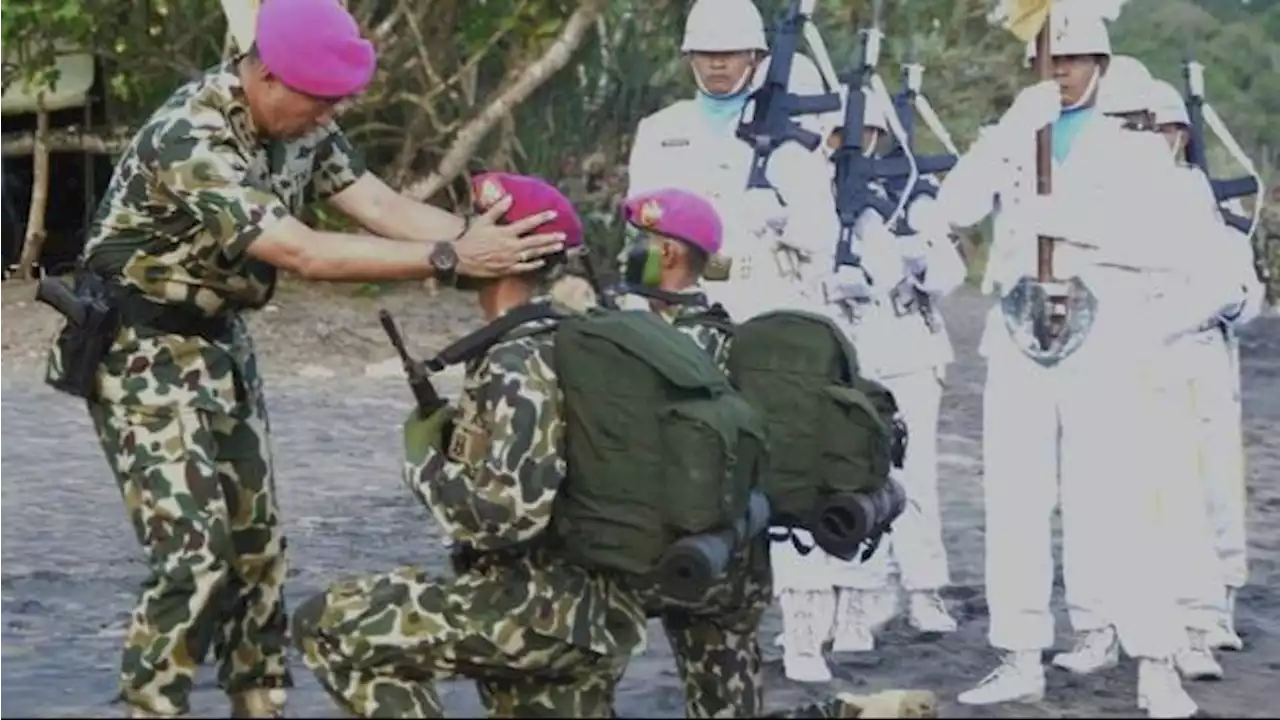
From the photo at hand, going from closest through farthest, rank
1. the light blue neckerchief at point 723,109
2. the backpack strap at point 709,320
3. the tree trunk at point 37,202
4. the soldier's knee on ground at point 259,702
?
the soldier's knee on ground at point 259,702 → the backpack strap at point 709,320 → the light blue neckerchief at point 723,109 → the tree trunk at point 37,202

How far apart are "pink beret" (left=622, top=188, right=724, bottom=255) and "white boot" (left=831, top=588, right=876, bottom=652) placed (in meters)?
1.97

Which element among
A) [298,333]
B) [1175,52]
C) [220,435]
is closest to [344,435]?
[298,333]

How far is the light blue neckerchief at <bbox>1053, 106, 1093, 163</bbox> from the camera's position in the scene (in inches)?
295

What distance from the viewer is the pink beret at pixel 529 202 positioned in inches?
207

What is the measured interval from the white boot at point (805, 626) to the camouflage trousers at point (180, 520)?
222cm

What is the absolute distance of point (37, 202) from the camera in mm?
20750

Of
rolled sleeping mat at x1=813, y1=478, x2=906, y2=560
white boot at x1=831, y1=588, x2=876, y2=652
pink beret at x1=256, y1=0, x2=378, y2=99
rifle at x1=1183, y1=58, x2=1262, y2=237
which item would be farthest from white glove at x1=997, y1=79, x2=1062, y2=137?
pink beret at x1=256, y1=0, x2=378, y2=99

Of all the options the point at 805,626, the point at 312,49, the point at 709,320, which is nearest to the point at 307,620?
the point at 312,49

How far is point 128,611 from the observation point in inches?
348

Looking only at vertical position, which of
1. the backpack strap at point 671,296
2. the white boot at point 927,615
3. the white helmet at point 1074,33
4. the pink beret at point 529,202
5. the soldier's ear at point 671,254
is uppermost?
the white helmet at point 1074,33

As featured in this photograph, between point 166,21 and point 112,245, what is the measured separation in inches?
596

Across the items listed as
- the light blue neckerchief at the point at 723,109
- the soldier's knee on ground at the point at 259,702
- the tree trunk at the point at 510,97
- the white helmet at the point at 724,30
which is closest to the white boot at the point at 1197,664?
the light blue neckerchief at the point at 723,109

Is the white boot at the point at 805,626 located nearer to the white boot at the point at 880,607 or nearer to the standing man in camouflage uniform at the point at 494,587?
the white boot at the point at 880,607

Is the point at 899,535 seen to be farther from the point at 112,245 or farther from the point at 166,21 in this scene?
the point at 166,21
